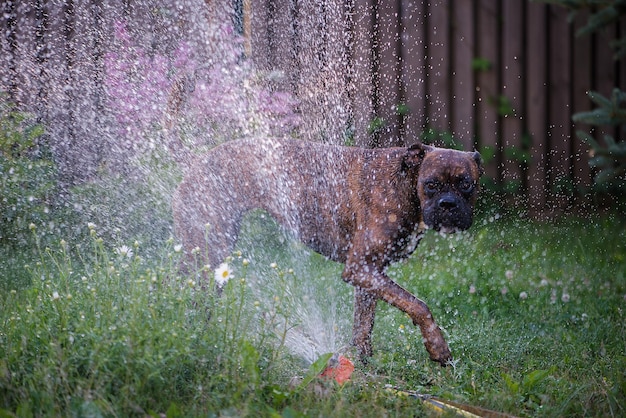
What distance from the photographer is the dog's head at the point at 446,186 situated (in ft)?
12.8

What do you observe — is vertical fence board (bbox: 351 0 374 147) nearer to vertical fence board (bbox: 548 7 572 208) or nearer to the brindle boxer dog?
vertical fence board (bbox: 548 7 572 208)

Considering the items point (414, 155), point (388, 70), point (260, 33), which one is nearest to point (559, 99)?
point (388, 70)

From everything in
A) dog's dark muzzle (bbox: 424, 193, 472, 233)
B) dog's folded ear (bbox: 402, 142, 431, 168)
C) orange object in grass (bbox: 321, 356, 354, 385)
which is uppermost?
dog's folded ear (bbox: 402, 142, 431, 168)

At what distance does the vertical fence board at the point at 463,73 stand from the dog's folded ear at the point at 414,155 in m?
3.87

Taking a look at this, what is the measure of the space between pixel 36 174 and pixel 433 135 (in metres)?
4.02

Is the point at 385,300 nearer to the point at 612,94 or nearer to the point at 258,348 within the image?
the point at 258,348

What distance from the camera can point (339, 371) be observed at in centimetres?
324

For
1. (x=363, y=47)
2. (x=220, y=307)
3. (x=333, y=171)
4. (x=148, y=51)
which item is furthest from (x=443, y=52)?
(x=220, y=307)

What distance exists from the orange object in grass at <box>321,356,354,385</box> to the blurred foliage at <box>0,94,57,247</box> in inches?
115

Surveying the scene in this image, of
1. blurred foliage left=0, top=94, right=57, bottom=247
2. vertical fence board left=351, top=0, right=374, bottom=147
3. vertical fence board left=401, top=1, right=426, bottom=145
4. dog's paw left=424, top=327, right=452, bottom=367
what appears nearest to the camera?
dog's paw left=424, top=327, right=452, bottom=367

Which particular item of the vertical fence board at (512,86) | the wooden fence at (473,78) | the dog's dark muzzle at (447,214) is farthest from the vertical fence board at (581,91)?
the dog's dark muzzle at (447,214)

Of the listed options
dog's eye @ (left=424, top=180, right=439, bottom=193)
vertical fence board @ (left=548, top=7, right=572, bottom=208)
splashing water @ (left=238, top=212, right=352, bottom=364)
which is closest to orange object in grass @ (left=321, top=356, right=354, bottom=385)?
splashing water @ (left=238, top=212, right=352, bottom=364)

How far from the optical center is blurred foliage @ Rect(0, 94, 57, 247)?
5422 mm

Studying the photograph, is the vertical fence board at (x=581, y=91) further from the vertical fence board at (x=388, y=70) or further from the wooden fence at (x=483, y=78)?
the vertical fence board at (x=388, y=70)
